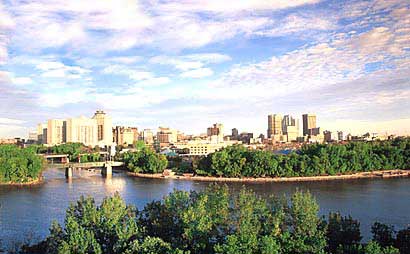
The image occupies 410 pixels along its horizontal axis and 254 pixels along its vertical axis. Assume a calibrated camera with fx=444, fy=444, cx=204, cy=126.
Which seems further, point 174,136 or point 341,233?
point 174,136

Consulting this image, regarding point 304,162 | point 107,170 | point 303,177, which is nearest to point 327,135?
point 304,162

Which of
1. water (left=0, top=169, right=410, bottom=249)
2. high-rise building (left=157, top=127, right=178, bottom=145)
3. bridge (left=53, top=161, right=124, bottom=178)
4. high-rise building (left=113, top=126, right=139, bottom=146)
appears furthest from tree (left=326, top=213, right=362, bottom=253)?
high-rise building (left=157, top=127, right=178, bottom=145)

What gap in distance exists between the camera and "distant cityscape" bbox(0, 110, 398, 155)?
128 feet

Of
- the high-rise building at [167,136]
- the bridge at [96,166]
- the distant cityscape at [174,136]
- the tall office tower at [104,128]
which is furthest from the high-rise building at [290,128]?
the bridge at [96,166]

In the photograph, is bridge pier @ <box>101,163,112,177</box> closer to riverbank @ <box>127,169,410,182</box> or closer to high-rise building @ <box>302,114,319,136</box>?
riverbank @ <box>127,169,410,182</box>

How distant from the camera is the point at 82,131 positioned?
45.5 m

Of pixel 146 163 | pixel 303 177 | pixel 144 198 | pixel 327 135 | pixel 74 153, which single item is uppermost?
pixel 327 135

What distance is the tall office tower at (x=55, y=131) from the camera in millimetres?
46312

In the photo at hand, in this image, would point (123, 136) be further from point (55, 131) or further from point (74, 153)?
point (74, 153)

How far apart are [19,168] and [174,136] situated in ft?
136

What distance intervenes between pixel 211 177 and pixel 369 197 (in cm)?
811

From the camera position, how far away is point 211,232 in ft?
18.2

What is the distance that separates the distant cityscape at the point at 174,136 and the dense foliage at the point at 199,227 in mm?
27365

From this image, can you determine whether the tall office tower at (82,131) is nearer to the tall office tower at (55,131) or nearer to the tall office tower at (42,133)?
the tall office tower at (55,131)
